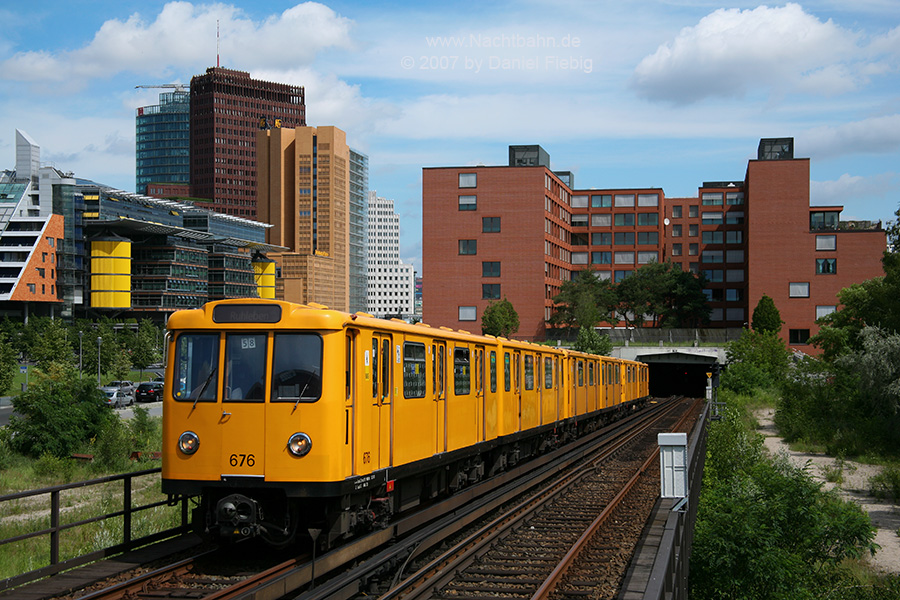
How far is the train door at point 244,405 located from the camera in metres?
9.54

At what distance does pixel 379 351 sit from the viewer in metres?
10.8

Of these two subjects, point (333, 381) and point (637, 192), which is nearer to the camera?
point (333, 381)

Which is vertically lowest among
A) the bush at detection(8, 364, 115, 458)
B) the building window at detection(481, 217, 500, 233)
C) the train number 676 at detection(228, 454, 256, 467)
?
the bush at detection(8, 364, 115, 458)

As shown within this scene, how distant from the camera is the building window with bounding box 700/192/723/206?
11086cm

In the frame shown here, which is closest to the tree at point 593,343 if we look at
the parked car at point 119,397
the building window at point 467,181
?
the building window at point 467,181

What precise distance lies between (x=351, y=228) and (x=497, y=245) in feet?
368

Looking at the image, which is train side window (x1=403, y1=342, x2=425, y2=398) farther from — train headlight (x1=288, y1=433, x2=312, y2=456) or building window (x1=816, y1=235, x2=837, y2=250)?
building window (x1=816, y1=235, x2=837, y2=250)

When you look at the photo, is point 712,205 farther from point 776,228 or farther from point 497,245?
point 497,245

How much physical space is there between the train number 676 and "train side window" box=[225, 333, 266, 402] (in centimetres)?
61

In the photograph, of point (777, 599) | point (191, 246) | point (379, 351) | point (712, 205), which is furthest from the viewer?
point (191, 246)

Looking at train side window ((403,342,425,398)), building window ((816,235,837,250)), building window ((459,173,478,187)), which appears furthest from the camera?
building window ((459,173,478,187))

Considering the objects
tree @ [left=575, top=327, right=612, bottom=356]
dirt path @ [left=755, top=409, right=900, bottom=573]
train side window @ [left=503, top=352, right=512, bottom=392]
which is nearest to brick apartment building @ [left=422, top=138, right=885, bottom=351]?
tree @ [left=575, top=327, right=612, bottom=356]

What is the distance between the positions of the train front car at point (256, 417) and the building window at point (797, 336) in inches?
3184

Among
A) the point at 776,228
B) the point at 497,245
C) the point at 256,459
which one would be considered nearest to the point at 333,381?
the point at 256,459
